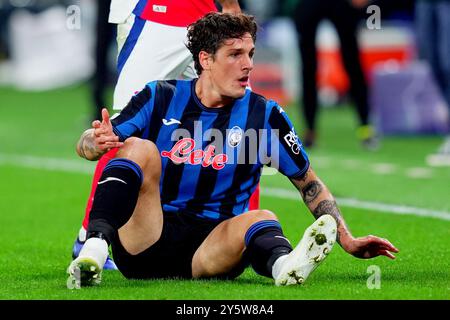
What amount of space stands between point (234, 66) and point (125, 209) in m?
0.79

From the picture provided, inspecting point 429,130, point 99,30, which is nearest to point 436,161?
point 429,130

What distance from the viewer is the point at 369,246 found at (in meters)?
5.10

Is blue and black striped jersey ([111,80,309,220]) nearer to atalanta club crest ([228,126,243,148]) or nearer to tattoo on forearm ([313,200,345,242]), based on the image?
atalanta club crest ([228,126,243,148])

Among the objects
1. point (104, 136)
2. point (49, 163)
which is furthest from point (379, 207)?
point (49, 163)

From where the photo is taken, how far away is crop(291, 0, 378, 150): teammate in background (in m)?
11.9

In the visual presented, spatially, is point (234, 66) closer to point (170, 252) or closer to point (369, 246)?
point (170, 252)

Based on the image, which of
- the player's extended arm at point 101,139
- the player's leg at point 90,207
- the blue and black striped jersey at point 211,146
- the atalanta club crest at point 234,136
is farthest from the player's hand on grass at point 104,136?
the player's leg at point 90,207

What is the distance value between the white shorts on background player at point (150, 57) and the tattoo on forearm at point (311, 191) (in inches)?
47.4

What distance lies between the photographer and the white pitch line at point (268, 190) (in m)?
7.80

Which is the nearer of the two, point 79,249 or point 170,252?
point 170,252

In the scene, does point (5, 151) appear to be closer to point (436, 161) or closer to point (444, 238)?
point (436, 161)

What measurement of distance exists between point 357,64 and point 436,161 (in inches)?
64.4

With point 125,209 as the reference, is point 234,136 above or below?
above

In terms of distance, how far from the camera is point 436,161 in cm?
1071
